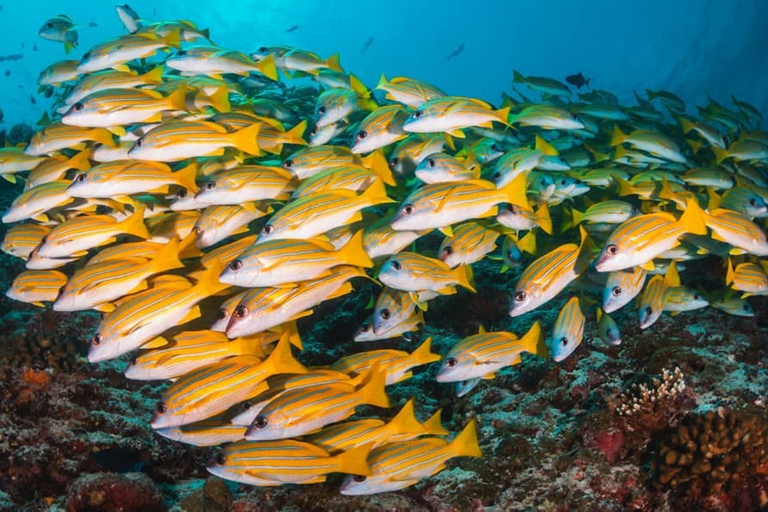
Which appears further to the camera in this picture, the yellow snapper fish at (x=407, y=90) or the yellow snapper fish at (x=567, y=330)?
the yellow snapper fish at (x=407, y=90)

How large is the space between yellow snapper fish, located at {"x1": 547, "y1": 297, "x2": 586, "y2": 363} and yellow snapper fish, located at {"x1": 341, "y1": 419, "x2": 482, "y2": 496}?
1212 millimetres

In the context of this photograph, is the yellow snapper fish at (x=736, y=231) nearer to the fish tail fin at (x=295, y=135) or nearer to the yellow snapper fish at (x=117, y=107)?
the fish tail fin at (x=295, y=135)

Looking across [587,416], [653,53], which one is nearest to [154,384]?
[587,416]

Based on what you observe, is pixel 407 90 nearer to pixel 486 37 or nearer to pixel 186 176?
pixel 186 176

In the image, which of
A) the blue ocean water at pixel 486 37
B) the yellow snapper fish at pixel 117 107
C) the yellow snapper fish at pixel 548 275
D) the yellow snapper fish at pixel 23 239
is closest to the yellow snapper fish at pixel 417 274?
the yellow snapper fish at pixel 548 275

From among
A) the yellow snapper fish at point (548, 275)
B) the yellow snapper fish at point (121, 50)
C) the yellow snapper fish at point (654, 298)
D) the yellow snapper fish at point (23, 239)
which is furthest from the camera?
the yellow snapper fish at point (121, 50)

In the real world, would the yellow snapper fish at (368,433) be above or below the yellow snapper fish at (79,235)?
below

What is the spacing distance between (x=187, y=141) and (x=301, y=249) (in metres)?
1.78

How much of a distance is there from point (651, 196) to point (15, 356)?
8.37 meters

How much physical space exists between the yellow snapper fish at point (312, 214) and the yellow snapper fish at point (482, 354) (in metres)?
1.60

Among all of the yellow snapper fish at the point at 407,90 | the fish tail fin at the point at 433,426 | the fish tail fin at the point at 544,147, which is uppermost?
the yellow snapper fish at the point at 407,90

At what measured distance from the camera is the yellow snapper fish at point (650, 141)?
707 centimetres

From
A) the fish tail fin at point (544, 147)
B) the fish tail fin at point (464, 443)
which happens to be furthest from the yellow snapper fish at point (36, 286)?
the fish tail fin at point (544, 147)

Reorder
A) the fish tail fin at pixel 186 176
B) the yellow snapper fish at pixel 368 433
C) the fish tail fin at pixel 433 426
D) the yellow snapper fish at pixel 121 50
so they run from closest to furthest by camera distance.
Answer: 1. the yellow snapper fish at pixel 368 433
2. the fish tail fin at pixel 433 426
3. the fish tail fin at pixel 186 176
4. the yellow snapper fish at pixel 121 50
